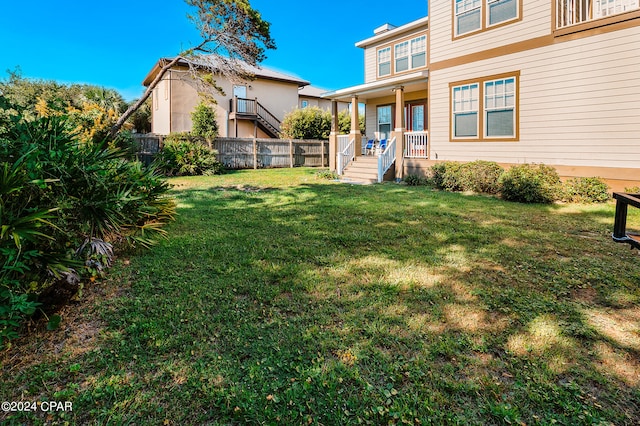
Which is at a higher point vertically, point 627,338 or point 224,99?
point 224,99

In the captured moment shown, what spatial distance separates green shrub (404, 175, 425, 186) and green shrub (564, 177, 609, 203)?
443 cm

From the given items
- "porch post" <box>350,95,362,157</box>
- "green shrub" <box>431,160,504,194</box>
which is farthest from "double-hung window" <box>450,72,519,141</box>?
"porch post" <box>350,95,362,157</box>

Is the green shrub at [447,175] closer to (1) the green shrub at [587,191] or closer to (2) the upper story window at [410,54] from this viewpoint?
(1) the green shrub at [587,191]

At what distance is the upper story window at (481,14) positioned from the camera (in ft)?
34.4

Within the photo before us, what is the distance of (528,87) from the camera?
10.1 meters

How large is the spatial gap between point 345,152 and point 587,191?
851 cm

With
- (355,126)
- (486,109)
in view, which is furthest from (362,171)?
(486,109)

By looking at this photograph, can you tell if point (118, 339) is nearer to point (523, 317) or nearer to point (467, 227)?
point (523, 317)

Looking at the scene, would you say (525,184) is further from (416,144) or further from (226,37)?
(226,37)

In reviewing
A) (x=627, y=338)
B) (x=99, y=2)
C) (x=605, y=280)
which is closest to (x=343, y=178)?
(x=605, y=280)

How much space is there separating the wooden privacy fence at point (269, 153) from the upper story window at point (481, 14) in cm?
1061

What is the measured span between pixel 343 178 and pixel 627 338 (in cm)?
1165

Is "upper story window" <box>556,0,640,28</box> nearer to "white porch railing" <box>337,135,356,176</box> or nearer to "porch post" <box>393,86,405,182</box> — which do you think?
"porch post" <box>393,86,405,182</box>

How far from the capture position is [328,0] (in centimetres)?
2866
